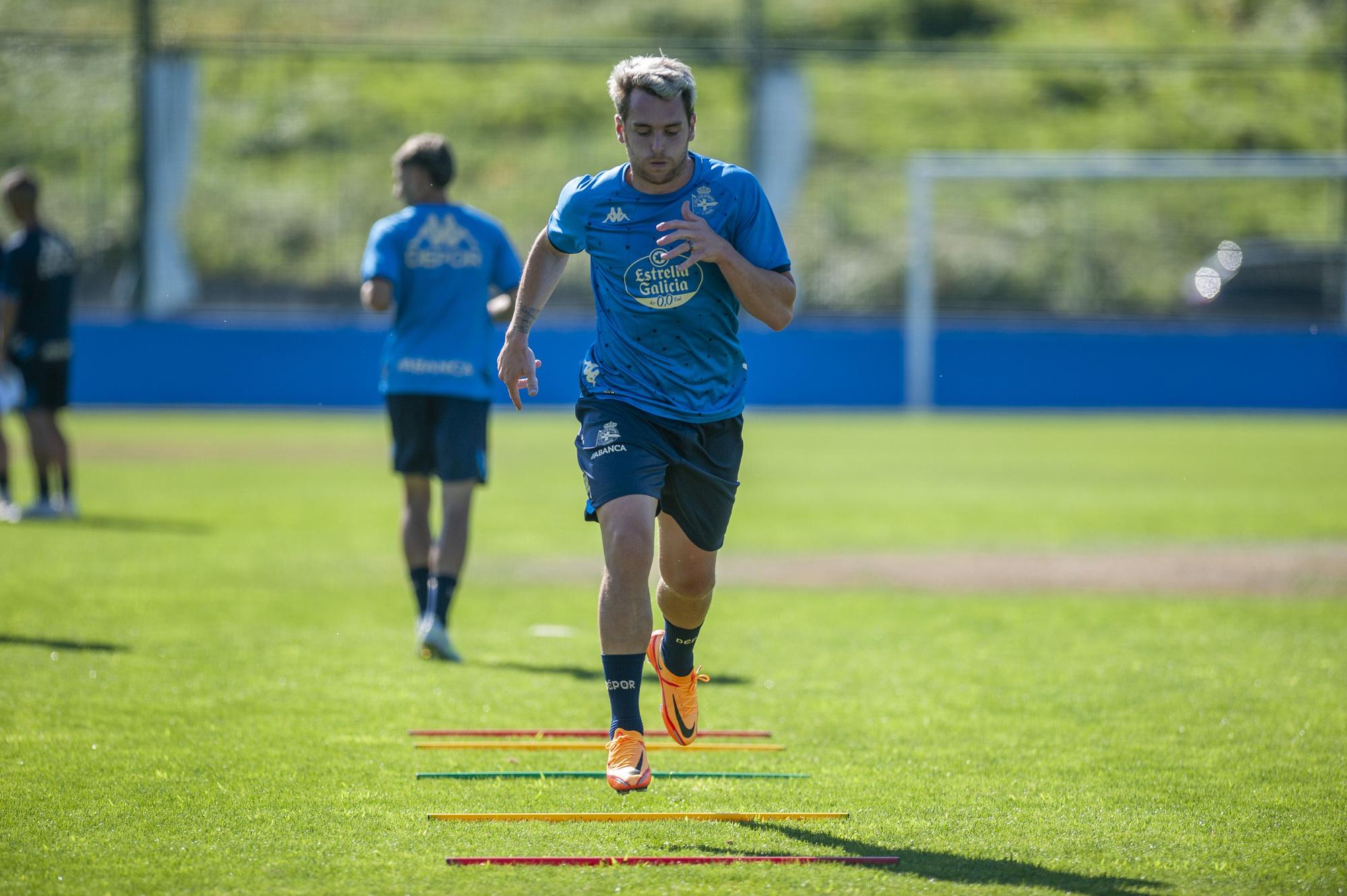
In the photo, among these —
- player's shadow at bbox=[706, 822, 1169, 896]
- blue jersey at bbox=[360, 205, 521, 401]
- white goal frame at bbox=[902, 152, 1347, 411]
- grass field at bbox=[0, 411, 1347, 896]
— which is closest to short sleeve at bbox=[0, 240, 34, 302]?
grass field at bbox=[0, 411, 1347, 896]

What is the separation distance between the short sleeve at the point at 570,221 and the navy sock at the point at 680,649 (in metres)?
1.30

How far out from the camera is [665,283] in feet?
16.3

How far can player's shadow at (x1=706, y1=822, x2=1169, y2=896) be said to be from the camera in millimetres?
4020

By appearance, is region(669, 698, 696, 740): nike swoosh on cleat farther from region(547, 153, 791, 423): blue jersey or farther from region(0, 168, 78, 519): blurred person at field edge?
region(0, 168, 78, 519): blurred person at field edge

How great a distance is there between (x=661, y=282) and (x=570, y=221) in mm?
362

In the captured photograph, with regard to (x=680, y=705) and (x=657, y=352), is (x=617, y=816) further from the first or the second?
(x=657, y=352)

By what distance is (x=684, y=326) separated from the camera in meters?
5.04

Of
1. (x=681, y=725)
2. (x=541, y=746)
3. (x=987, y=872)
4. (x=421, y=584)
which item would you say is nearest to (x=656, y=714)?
(x=541, y=746)

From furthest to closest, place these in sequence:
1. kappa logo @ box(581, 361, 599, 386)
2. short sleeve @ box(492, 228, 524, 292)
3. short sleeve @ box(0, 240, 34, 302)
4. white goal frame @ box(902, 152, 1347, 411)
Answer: white goal frame @ box(902, 152, 1347, 411), short sleeve @ box(0, 240, 34, 302), short sleeve @ box(492, 228, 524, 292), kappa logo @ box(581, 361, 599, 386)

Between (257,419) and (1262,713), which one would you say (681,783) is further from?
(257,419)

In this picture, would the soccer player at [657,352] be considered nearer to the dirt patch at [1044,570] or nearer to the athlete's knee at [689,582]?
the athlete's knee at [689,582]

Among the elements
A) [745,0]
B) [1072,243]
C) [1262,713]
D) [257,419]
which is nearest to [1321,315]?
[1072,243]

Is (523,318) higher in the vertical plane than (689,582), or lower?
higher

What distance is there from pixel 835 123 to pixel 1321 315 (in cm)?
1290
